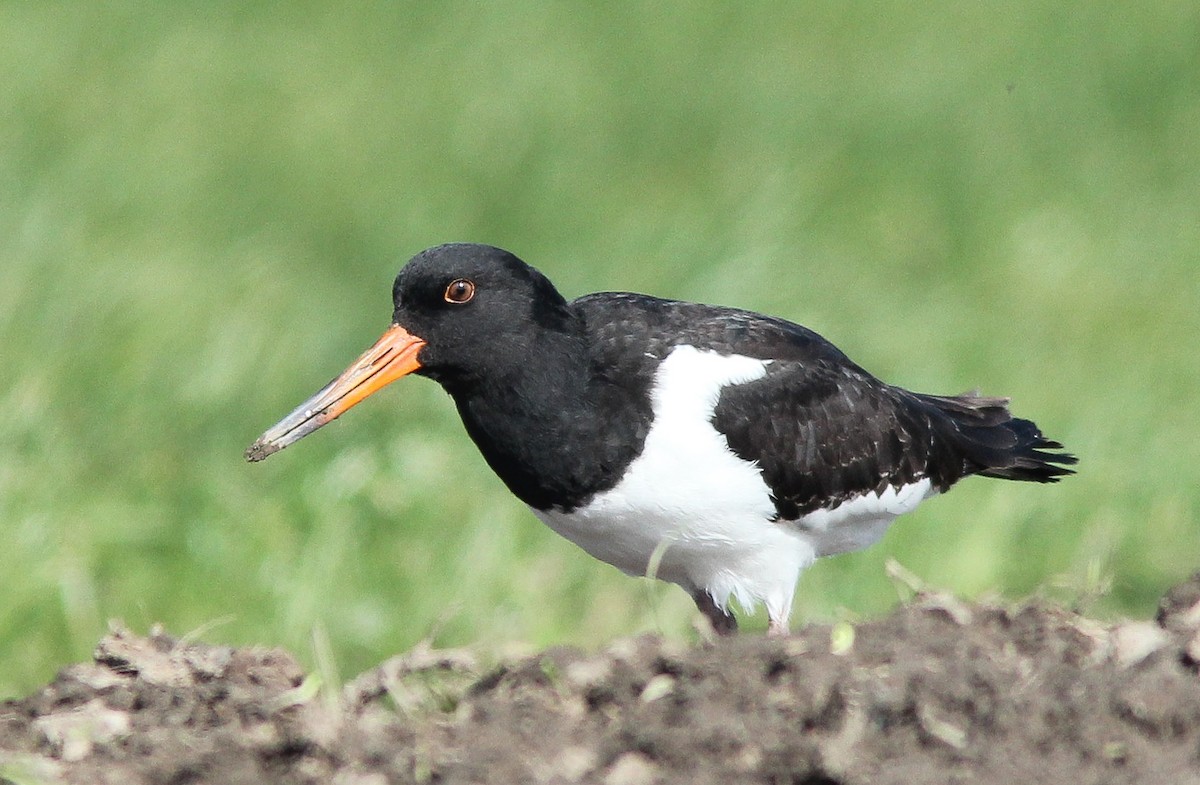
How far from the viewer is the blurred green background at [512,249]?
9477 millimetres

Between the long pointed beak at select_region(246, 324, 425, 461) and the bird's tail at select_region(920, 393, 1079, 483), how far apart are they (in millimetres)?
2483

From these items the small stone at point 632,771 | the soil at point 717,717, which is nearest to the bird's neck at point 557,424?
the soil at point 717,717

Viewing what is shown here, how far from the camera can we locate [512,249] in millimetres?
14328

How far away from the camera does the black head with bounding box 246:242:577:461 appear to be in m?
6.42

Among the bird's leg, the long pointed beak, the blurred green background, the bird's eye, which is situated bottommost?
the bird's leg

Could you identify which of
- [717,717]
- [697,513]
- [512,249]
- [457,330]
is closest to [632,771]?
[717,717]

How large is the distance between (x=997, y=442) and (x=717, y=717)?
375 cm

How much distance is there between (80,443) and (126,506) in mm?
456

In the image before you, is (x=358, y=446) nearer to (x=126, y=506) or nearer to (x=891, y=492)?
(x=126, y=506)

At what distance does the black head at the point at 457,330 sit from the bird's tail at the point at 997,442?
212cm

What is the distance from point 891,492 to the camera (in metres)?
7.34

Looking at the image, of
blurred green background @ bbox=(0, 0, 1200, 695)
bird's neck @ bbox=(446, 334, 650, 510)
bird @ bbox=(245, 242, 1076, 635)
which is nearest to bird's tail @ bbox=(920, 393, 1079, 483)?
blurred green background @ bbox=(0, 0, 1200, 695)

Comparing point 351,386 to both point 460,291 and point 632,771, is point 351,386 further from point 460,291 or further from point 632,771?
point 632,771

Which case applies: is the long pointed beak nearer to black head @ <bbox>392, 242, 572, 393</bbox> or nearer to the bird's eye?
black head @ <bbox>392, 242, 572, 393</bbox>
